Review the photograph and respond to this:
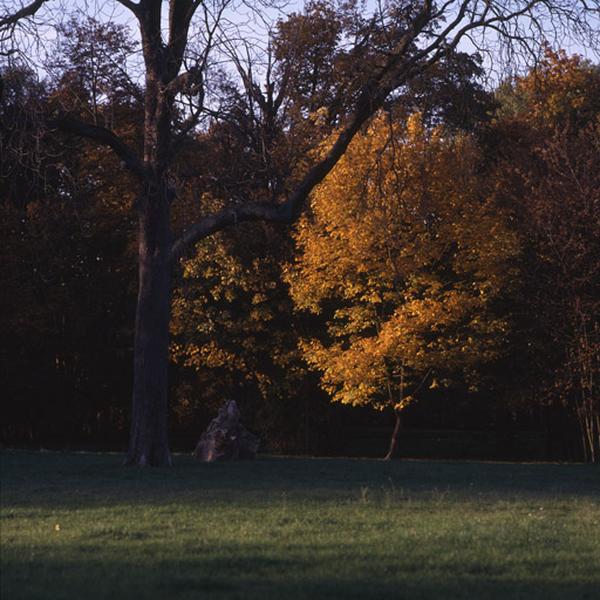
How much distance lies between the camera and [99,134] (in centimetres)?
2103

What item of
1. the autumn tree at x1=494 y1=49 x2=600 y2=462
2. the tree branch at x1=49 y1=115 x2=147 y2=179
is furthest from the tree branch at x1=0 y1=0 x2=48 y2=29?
the autumn tree at x1=494 y1=49 x2=600 y2=462

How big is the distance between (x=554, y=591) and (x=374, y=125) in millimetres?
28229

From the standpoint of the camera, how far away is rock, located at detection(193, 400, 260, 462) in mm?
25609

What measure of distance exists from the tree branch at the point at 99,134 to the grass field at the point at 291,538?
6415 mm

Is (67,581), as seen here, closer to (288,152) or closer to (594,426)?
(288,152)

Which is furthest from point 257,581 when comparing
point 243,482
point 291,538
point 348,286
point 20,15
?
point 348,286

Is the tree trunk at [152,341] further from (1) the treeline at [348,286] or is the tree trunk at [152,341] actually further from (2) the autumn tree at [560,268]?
(2) the autumn tree at [560,268]

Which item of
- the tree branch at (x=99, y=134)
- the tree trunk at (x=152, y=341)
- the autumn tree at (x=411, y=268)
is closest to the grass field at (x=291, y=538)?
the tree trunk at (x=152, y=341)

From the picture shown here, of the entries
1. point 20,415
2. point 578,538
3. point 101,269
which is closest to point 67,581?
point 578,538

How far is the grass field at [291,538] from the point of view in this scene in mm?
8148

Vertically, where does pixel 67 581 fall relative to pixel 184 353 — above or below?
below

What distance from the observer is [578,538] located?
36.5ft

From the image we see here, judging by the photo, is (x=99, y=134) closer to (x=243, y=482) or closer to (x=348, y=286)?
(x=243, y=482)

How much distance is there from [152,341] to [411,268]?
1316cm
